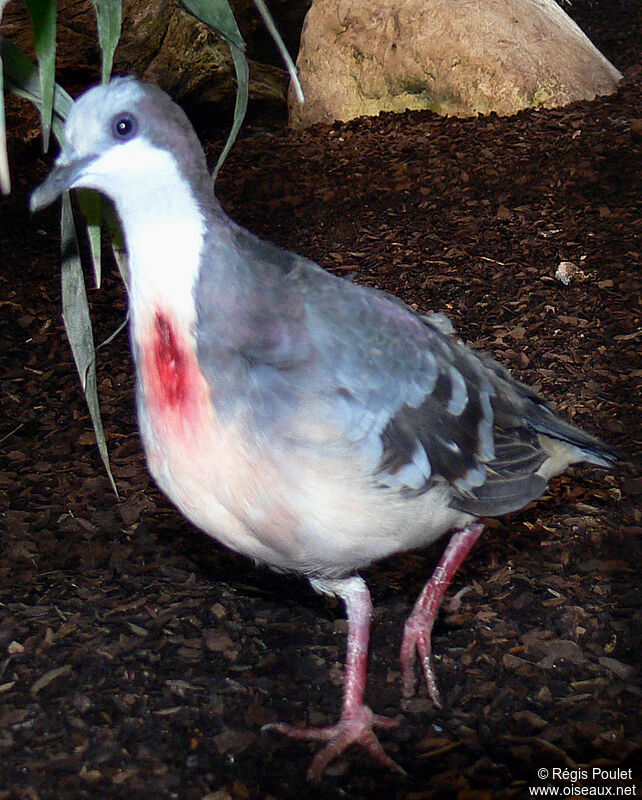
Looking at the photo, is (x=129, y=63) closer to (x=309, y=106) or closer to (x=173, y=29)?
(x=173, y=29)

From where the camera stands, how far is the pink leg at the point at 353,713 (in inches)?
85.9

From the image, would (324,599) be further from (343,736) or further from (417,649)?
(343,736)

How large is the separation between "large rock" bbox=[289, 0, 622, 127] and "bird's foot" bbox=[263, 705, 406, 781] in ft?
15.2

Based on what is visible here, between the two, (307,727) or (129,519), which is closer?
(307,727)

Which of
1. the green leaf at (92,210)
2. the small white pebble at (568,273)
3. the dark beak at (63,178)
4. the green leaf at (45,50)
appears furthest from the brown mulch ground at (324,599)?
the green leaf at (45,50)

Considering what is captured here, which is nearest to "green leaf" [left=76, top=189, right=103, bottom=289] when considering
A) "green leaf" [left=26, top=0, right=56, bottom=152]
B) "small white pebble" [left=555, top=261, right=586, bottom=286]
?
"green leaf" [left=26, top=0, right=56, bottom=152]

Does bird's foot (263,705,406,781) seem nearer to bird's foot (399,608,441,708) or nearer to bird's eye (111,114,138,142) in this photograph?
bird's foot (399,608,441,708)

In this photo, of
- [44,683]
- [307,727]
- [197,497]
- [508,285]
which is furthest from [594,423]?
[44,683]

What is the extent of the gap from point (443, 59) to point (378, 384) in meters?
4.45

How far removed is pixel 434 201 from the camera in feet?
16.6

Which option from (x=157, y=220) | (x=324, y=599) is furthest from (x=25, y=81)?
(x=324, y=599)

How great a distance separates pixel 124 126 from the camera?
72.2 inches

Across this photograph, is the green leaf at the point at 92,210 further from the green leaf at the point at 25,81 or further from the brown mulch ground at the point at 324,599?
the brown mulch ground at the point at 324,599

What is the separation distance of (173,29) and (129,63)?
1.41ft
